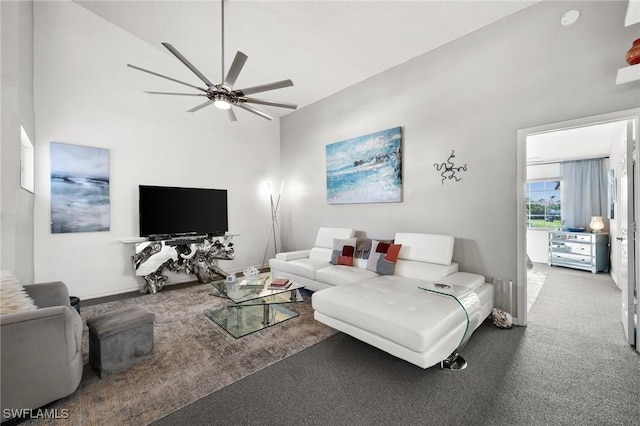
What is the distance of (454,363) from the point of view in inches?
A: 83.8

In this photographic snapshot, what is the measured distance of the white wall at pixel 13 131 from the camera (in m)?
2.34

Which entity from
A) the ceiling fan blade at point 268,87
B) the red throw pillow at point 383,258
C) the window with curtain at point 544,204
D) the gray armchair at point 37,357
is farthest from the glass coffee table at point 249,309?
Answer: the window with curtain at point 544,204

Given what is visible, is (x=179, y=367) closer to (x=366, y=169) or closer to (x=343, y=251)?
(x=343, y=251)

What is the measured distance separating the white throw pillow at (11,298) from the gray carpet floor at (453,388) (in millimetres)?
1208

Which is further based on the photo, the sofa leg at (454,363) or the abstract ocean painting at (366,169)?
the abstract ocean painting at (366,169)

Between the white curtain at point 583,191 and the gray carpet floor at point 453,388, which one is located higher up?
the white curtain at point 583,191

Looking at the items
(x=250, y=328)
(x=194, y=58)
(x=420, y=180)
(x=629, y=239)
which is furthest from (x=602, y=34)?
(x=194, y=58)

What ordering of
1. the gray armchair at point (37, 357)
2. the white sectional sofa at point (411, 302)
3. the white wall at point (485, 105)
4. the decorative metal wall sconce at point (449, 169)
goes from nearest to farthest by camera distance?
1. the gray armchair at point (37, 357)
2. the white sectional sofa at point (411, 302)
3. the white wall at point (485, 105)
4. the decorative metal wall sconce at point (449, 169)

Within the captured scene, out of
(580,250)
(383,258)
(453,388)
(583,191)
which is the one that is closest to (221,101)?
(383,258)

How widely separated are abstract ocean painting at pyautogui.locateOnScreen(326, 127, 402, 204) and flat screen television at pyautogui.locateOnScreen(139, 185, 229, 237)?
211cm

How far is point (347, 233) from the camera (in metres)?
4.38

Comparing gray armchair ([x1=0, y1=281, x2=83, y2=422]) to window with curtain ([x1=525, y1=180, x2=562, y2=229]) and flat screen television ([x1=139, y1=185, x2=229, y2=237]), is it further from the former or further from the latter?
window with curtain ([x1=525, y1=180, x2=562, y2=229])

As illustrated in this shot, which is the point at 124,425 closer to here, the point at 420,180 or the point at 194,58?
the point at 420,180

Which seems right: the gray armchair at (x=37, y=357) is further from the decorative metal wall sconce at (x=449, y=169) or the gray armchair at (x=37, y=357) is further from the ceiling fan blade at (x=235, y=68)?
the decorative metal wall sconce at (x=449, y=169)
